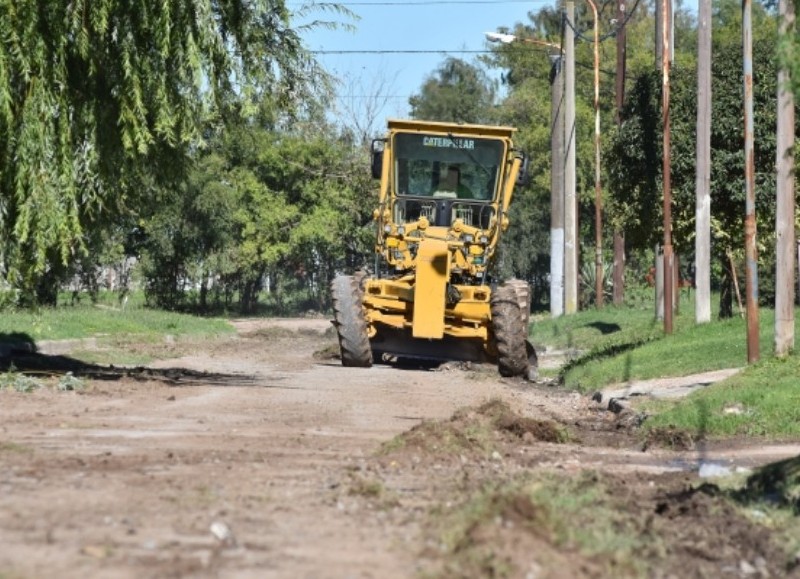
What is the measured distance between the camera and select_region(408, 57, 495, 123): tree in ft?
291

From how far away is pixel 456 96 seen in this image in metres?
91.2

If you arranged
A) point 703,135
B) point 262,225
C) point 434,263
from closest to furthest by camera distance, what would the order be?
point 434,263 < point 703,135 < point 262,225

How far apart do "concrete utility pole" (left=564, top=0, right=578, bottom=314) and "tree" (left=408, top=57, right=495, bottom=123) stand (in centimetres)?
3712

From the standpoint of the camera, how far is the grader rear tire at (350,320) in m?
25.0

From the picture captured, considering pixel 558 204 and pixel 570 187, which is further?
pixel 558 204

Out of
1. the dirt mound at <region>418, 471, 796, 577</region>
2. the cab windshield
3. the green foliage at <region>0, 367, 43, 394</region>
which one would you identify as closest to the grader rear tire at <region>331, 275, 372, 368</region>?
the cab windshield

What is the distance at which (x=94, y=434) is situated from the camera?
1317 cm

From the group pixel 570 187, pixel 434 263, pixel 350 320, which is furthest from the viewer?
pixel 570 187

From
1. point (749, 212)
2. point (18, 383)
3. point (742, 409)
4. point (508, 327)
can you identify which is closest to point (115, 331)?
point (508, 327)

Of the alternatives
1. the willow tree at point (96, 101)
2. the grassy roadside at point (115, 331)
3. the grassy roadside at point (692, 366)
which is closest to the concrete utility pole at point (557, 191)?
the grassy roadside at point (692, 366)

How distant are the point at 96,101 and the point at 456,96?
73.7m

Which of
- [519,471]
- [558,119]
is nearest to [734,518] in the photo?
[519,471]

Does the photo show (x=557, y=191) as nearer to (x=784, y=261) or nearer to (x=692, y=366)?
(x=692, y=366)

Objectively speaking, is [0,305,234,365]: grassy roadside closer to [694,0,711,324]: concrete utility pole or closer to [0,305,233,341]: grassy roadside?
[0,305,233,341]: grassy roadside
